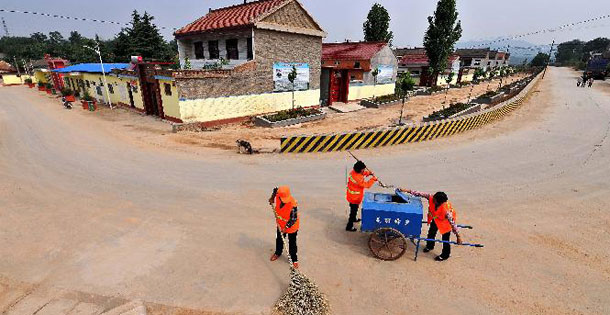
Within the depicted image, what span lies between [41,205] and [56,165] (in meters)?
4.28

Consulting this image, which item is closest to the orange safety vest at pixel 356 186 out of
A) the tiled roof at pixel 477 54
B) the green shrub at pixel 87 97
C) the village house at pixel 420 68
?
the green shrub at pixel 87 97

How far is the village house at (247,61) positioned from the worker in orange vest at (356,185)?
47.3ft

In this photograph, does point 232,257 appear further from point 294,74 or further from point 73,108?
point 73,108

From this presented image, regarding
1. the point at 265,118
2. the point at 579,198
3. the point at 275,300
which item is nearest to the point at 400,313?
the point at 275,300

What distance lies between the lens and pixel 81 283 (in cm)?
595

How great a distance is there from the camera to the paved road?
5.76m

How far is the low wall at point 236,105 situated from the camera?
18891mm

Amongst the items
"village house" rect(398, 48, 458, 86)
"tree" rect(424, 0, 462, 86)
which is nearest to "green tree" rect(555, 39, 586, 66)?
"village house" rect(398, 48, 458, 86)

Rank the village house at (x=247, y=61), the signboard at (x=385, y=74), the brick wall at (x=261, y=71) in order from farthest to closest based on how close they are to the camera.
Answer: the signboard at (x=385, y=74) → the village house at (x=247, y=61) → the brick wall at (x=261, y=71)

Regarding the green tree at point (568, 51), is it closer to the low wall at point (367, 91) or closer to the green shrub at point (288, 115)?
the low wall at point (367, 91)

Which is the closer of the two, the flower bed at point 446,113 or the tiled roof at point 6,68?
the flower bed at point 446,113

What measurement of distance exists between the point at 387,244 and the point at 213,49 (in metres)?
22.2

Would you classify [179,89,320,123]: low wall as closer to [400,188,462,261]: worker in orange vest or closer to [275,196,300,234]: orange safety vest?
[275,196,300,234]: orange safety vest

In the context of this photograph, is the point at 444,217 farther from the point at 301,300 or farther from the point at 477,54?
the point at 477,54
